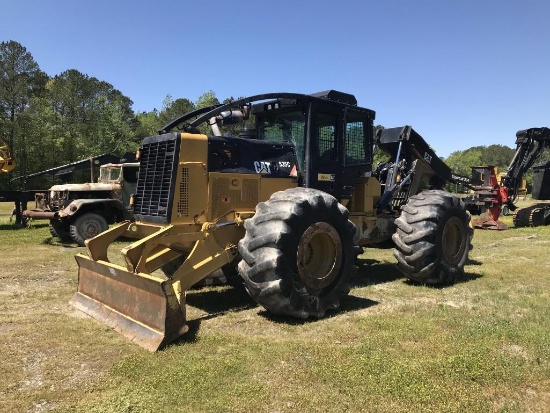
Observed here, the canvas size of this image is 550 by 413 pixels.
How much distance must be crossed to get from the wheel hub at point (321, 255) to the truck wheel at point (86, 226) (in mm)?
8852

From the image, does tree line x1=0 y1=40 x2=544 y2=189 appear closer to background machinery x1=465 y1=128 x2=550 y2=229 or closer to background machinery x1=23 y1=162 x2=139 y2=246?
background machinery x1=23 y1=162 x2=139 y2=246

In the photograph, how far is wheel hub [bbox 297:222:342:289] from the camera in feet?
20.0

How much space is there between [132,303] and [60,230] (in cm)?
972

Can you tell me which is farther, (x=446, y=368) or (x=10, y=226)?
(x=10, y=226)

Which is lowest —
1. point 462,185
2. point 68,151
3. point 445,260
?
point 445,260

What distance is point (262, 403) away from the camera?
3.69 meters

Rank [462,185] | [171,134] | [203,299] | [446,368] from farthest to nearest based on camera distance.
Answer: [462,185]
[203,299]
[171,134]
[446,368]

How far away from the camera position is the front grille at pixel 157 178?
6.24 meters

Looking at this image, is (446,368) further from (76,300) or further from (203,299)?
(76,300)

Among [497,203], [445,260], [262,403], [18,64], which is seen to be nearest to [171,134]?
[262,403]

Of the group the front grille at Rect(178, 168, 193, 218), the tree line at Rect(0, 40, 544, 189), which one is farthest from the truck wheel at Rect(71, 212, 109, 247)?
the tree line at Rect(0, 40, 544, 189)

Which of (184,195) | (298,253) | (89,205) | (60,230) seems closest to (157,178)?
(184,195)

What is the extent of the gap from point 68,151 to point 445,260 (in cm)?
4273

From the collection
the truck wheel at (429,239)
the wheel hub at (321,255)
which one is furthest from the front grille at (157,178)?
the truck wheel at (429,239)
